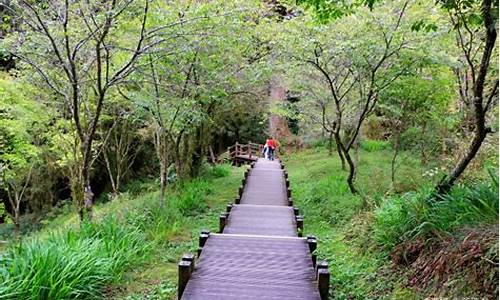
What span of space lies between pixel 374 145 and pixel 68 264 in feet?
56.1

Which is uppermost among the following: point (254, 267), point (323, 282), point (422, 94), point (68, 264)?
point (422, 94)

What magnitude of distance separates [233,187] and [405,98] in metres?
6.29

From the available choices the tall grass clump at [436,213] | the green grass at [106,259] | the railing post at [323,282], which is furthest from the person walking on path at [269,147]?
the railing post at [323,282]

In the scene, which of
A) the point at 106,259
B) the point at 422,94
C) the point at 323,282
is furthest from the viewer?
the point at 422,94

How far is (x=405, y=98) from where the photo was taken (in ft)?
33.0

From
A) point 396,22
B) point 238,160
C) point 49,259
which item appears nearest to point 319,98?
point 396,22

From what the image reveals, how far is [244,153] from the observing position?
26750mm

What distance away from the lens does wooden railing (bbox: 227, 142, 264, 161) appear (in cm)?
2600

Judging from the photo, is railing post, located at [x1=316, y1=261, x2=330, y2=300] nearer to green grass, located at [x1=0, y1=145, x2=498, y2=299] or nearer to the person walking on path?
green grass, located at [x1=0, y1=145, x2=498, y2=299]

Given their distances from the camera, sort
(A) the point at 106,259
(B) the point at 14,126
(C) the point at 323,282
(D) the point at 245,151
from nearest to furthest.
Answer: (C) the point at 323,282
(A) the point at 106,259
(B) the point at 14,126
(D) the point at 245,151

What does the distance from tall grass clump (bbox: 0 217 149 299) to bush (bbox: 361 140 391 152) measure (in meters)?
15.2

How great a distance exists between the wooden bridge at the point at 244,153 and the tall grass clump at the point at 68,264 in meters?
19.0

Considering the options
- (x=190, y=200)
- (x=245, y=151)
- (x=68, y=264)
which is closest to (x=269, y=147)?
(x=245, y=151)

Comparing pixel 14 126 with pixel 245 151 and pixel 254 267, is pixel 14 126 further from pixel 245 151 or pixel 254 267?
pixel 245 151
